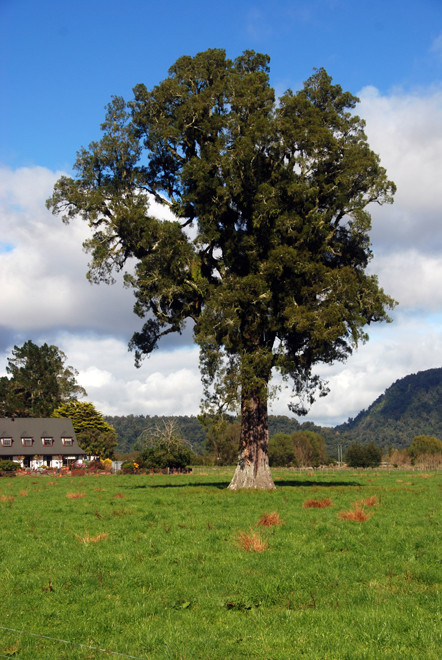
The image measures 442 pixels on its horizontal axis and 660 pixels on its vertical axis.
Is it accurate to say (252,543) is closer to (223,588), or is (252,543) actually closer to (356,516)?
(223,588)

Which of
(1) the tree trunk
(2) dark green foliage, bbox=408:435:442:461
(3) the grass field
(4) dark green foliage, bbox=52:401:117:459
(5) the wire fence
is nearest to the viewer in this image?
(5) the wire fence

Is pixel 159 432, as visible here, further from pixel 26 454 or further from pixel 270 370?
pixel 270 370

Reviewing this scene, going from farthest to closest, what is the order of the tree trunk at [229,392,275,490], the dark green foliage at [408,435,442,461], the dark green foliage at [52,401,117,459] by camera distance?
the dark green foliage at [408,435,442,461], the dark green foliage at [52,401,117,459], the tree trunk at [229,392,275,490]

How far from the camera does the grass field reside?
772 cm

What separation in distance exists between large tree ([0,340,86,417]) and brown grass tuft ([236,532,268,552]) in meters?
107

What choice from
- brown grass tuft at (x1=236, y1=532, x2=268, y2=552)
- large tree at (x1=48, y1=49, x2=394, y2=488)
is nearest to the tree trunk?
large tree at (x1=48, y1=49, x2=394, y2=488)

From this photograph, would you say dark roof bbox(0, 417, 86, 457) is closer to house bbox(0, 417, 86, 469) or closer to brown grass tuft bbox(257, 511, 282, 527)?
house bbox(0, 417, 86, 469)

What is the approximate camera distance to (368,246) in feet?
114

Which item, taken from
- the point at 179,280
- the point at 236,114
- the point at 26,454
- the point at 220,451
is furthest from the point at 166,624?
the point at 220,451

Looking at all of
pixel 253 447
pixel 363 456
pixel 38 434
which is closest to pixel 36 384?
pixel 38 434

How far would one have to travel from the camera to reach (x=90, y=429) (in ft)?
326

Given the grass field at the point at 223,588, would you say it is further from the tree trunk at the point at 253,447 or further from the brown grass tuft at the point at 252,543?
the tree trunk at the point at 253,447

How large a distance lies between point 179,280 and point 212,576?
2281cm

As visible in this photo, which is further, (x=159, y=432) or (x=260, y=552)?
(x=159, y=432)
